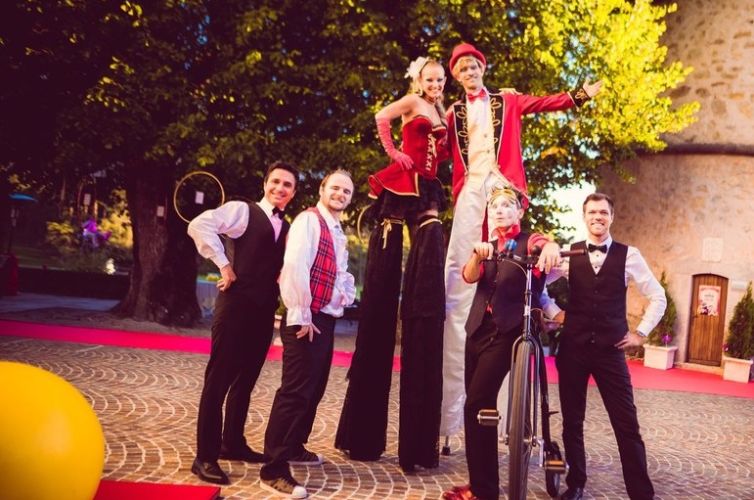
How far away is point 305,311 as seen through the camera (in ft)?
13.6

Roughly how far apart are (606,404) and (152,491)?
9.09ft

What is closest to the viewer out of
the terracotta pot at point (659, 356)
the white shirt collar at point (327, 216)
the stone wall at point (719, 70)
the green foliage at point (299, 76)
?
the white shirt collar at point (327, 216)

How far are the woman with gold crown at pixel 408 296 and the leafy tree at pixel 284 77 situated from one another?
697 cm

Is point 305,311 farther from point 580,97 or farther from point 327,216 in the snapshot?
point 580,97

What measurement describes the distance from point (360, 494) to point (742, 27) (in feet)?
56.3

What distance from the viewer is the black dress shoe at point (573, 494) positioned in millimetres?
4425

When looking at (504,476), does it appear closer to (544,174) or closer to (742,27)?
(544,174)

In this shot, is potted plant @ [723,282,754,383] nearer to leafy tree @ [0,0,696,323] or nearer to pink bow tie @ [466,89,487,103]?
leafy tree @ [0,0,696,323]

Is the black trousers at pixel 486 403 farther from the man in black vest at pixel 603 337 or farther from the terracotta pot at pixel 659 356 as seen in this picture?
the terracotta pot at pixel 659 356

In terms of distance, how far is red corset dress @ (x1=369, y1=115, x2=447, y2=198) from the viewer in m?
4.97

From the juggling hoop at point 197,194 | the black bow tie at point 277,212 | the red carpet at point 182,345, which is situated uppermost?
the juggling hoop at point 197,194

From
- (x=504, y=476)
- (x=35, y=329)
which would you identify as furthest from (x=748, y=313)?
(x=35, y=329)

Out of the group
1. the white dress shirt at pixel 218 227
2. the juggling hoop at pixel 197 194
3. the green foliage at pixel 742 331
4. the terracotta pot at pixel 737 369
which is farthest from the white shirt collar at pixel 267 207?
the green foliage at pixel 742 331

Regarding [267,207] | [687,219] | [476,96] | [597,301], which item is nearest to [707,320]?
[687,219]
